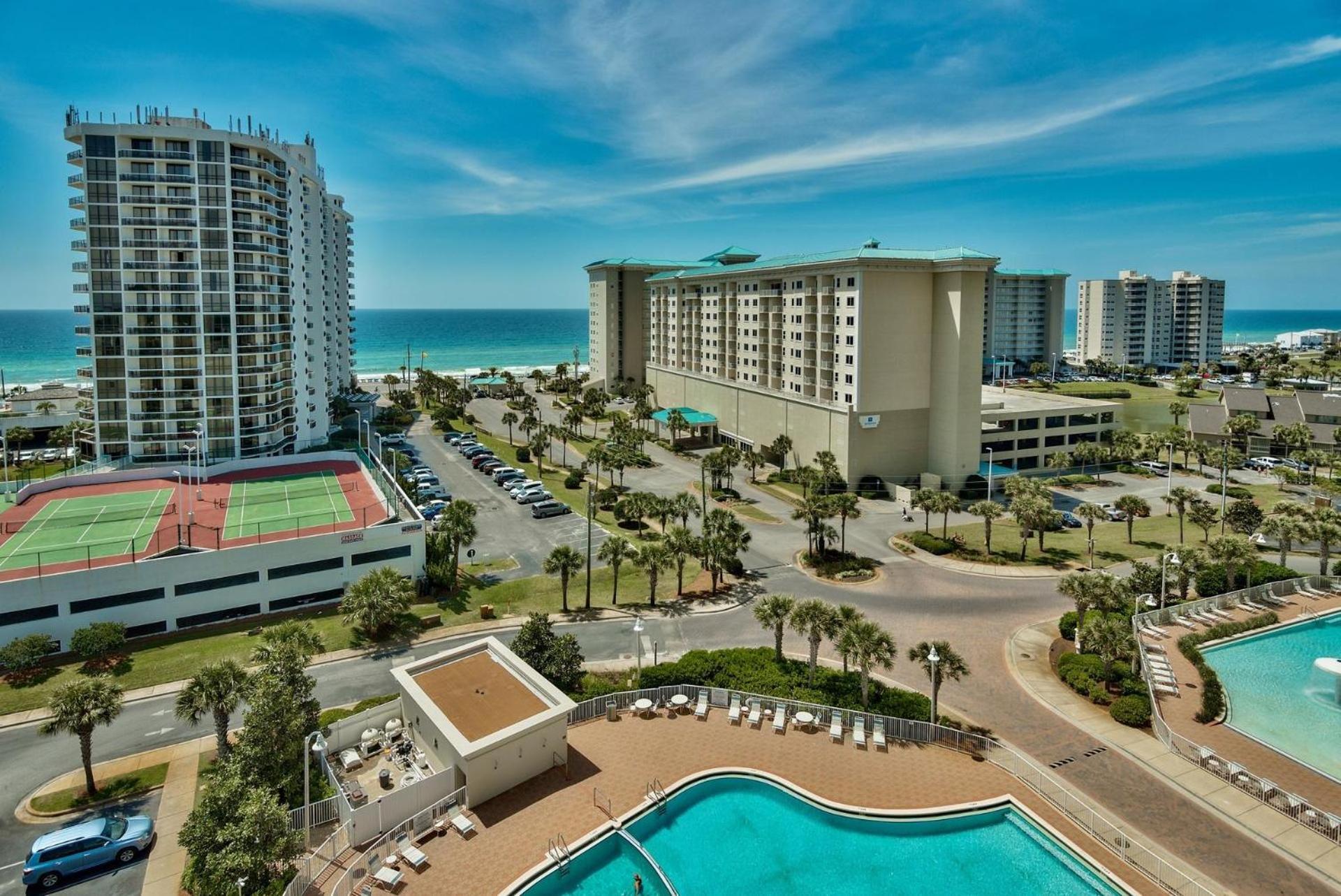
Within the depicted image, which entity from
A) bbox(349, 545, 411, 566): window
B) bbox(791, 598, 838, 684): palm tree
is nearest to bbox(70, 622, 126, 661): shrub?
bbox(349, 545, 411, 566): window

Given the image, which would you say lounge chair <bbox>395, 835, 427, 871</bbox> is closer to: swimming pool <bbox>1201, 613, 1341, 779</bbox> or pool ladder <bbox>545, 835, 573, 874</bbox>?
pool ladder <bbox>545, 835, 573, 874</bbox>

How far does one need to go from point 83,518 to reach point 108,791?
32296 millimetres

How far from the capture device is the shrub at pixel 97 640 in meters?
37.1

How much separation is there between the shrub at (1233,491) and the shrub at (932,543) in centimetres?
3402

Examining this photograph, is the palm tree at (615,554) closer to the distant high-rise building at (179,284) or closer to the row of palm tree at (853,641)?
the row of palm tree at (853,641)

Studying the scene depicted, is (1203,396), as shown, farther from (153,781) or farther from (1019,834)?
(153,781)

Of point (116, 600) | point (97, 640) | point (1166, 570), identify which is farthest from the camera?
point (1166, 570)

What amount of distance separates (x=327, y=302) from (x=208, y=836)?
9176 cm

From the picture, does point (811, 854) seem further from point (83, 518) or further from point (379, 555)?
point (83, 518)

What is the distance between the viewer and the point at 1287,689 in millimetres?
35188

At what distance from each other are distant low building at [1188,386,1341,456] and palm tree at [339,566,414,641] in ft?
307

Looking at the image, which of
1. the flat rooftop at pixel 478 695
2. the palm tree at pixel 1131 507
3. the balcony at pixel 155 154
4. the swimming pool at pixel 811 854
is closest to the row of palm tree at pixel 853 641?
the swimming pool at pixel 811 854

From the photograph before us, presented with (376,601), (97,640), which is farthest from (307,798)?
(97,640)

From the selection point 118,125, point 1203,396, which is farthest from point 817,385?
point 1203,396
